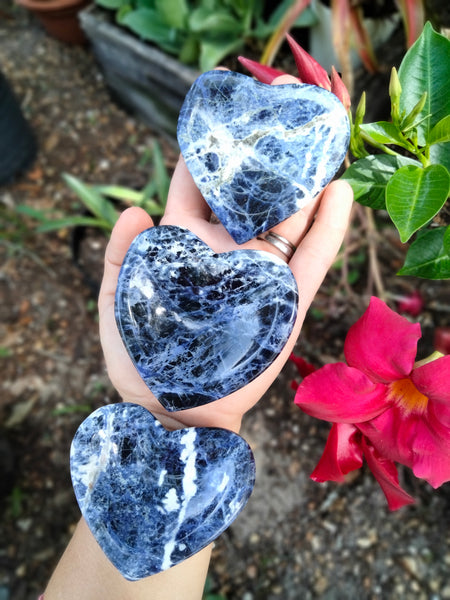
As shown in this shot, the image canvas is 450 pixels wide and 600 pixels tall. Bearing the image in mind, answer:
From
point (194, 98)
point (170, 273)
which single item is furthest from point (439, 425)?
point (194, 98)

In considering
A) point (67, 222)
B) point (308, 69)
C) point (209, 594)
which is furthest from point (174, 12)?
point (209, 594)

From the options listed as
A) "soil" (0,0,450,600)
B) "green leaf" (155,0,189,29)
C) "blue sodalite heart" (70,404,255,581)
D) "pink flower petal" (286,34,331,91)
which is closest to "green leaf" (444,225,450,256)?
"pink flower petal" (286,34,331,91)

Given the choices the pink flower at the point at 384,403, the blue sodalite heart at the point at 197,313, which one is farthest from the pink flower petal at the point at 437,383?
the blue sodalite heart at the point at 197,313

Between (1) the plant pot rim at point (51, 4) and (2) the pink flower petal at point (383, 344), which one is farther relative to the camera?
(1) the plant pot rim at point (51, 4)

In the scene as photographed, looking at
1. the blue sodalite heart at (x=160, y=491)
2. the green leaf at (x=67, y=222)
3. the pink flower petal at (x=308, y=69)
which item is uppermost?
the pink flower petal at (x=308, y=69)

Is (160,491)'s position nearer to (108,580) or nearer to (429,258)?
(108,580)

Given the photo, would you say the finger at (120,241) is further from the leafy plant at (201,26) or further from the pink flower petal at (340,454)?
the leafy plant at (201,26)
